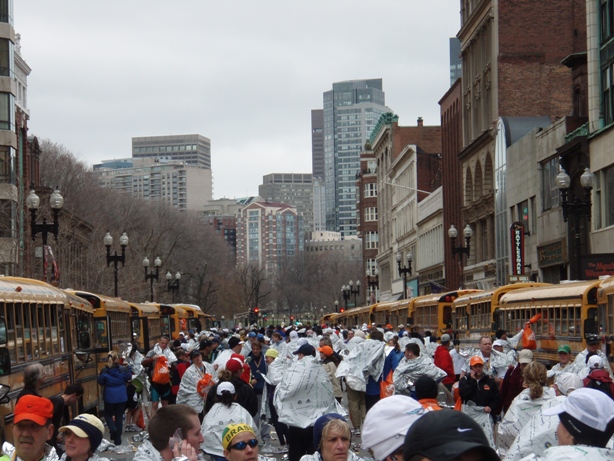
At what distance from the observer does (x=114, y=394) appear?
2120 cm

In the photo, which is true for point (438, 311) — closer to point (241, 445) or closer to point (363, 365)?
point (363, 365)

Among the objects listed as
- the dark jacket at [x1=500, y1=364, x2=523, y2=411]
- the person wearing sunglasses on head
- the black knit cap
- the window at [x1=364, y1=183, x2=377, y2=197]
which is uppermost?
the window at [x1=364, y1=183, x2=377, y2=197]

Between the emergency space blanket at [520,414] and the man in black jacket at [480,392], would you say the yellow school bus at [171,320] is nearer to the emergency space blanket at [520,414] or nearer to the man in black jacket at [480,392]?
the man in black jacket at [480,392]

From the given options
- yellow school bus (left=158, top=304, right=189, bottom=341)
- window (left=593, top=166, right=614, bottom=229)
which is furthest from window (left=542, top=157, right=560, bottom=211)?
yellow school bus (left=158, top=304, right=189, bottom=341)

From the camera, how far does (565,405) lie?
572 centimetres

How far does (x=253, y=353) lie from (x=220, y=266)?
10726cm

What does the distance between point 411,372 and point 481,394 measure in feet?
7.09

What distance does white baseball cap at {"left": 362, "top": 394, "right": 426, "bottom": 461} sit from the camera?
5.15 meters

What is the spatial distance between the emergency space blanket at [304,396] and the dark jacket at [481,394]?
151 cm

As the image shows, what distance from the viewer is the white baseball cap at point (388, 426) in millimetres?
5148

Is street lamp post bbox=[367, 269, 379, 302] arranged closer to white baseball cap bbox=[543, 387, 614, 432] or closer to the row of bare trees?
the row of bare trees

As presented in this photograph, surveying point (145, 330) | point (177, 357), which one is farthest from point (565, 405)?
point (145, 330)

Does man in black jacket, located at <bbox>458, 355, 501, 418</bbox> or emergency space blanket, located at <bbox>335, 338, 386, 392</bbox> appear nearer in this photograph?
man in black jacket, located at <bbox>458, 355, 501, 418</bbox>

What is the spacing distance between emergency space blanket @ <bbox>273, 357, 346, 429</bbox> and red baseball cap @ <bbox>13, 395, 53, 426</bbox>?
6.82 m
